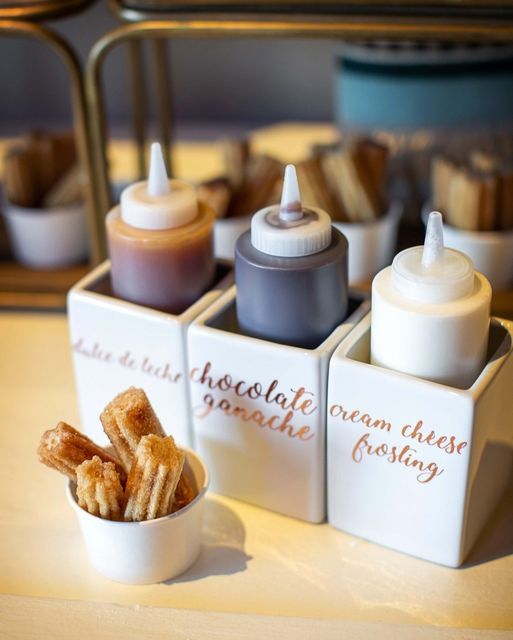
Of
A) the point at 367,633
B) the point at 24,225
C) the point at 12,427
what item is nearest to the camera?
the point at 367,633

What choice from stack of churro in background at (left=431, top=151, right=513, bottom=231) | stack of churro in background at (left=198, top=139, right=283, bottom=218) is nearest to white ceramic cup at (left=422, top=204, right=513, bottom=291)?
stack of churro in background at (left=431, top=151, right=513, bottom=231)

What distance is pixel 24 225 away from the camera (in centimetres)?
74

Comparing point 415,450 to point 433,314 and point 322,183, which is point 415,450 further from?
point 322,183

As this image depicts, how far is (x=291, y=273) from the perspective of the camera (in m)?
0.47

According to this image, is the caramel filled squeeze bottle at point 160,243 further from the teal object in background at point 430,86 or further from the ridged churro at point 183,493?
the teal object in background at point 430,86

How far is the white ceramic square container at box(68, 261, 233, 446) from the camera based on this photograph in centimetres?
52

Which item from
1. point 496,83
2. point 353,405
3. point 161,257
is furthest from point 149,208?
point 496,83

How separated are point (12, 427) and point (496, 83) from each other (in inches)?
19.9

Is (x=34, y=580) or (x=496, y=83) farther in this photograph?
(x=496, y=83)

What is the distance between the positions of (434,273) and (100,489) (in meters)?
0.19

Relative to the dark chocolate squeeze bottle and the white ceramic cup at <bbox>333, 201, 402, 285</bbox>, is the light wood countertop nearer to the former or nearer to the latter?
the dark chocolate squeeze bottle

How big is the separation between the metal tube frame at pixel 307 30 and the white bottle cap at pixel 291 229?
124mm

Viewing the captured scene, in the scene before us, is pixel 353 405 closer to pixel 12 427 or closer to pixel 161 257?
pixel 161 257

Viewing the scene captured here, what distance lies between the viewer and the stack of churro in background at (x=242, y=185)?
2.26 feet
